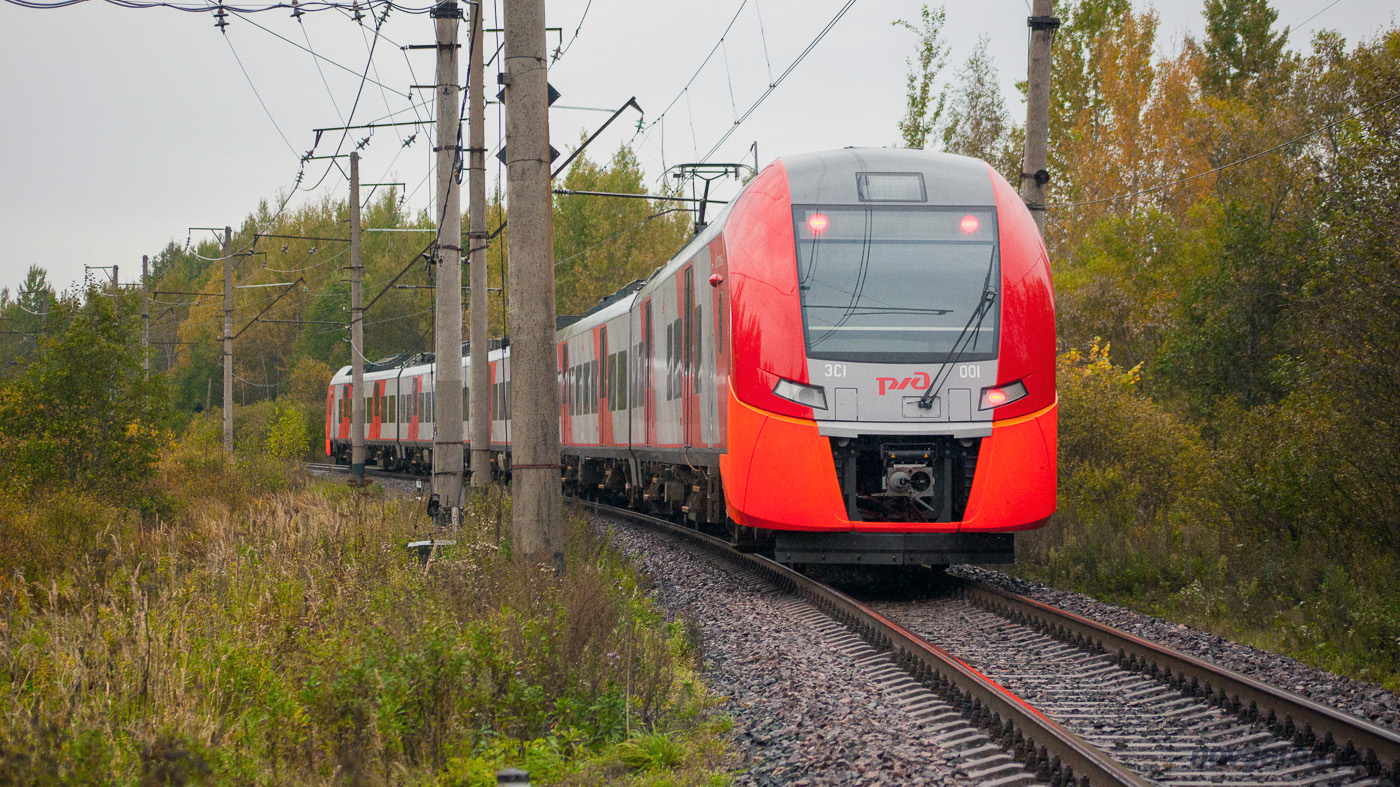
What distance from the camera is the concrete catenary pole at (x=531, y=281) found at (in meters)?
8.49

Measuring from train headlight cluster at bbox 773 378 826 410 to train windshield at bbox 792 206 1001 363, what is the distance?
11.0 inches

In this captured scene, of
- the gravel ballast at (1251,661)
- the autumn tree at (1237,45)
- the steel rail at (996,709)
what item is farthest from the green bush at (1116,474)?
the autumn tree at (1237,45)

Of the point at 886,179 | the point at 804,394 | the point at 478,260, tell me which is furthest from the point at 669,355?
the point at 804,394

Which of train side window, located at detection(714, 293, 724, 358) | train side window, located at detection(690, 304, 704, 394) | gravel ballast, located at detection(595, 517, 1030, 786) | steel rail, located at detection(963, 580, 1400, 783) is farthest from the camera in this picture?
train side window, located at detection(690, 304, 704, 394)

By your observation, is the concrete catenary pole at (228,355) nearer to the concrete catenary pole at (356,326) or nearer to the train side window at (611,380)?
the concrete catenary pole at (356,326)

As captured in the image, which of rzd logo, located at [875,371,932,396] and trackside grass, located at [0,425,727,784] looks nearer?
trackside grass, located at [0,425,727,784]

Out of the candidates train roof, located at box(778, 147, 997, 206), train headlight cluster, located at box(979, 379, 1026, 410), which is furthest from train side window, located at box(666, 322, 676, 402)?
train headlight cluster, located at box(979, 379, 1026, 410)

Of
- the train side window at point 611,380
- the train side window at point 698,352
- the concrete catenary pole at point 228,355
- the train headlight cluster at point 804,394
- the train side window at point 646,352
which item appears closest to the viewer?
the train headlight cluster at point 804,394

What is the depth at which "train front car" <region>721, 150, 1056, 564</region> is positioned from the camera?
9.29 metres

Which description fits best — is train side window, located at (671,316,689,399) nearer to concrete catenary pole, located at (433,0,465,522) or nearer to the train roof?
concrete catenary pole, located at (433,0,465,522)

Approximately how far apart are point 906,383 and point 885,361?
23 centimetres

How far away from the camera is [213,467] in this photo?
78.3ft

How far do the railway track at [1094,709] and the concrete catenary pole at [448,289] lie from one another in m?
5.84

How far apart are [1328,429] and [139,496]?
1416cm
